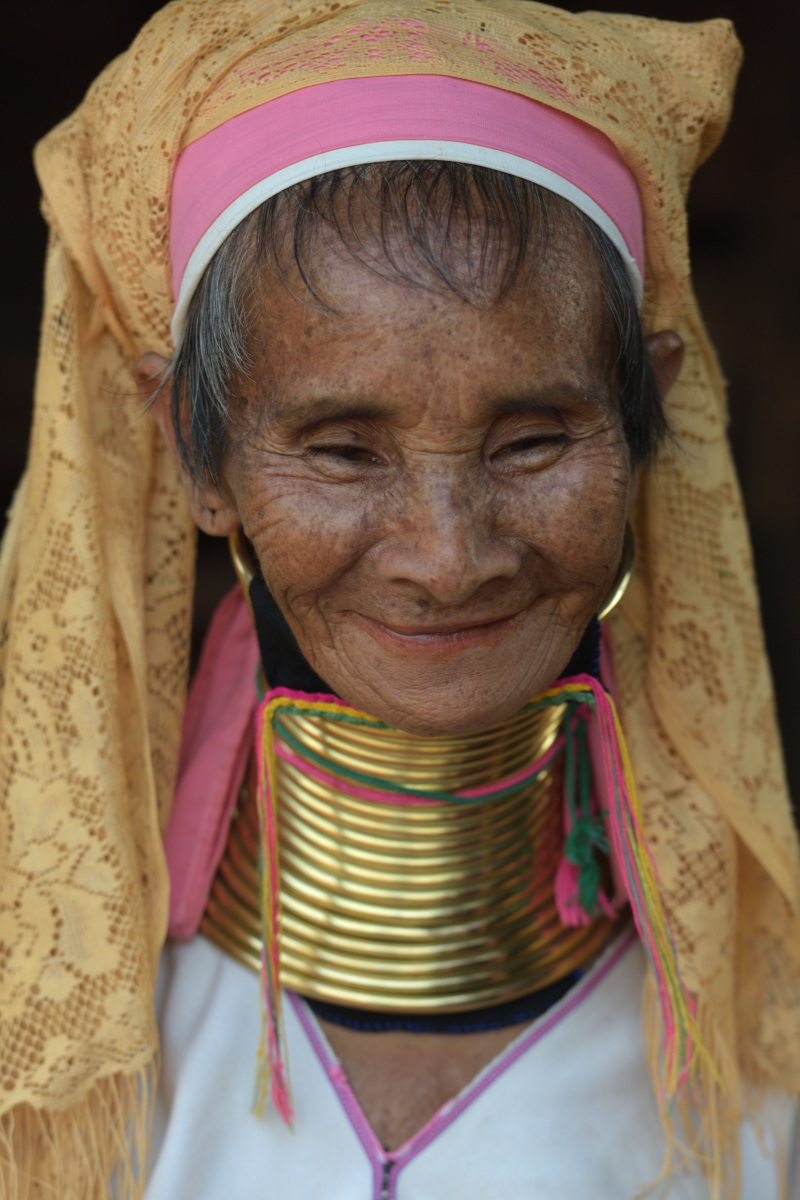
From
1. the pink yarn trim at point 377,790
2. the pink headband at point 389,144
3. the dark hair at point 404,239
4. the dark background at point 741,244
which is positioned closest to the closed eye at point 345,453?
the dark hair at point 404,239

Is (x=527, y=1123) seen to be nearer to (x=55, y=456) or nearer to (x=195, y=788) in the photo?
(x=195, y=788)

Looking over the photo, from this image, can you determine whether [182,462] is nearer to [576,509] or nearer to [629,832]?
[576,509]

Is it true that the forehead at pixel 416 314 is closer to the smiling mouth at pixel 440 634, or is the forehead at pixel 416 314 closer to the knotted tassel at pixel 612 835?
the smiling mouth at pixel 440 634

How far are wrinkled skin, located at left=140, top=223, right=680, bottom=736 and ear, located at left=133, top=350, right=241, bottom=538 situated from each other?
0.04 m

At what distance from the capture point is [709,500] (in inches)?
68.9

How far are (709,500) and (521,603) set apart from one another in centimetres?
50

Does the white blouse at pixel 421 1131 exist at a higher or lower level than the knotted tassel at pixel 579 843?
lower

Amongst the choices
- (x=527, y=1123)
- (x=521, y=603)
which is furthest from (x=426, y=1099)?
(x=521, y=603)

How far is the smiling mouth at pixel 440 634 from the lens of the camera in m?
1.37

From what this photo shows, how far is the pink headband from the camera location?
1301 millimetres

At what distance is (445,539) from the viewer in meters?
1.27

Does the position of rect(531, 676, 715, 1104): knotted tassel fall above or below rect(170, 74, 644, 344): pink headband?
below

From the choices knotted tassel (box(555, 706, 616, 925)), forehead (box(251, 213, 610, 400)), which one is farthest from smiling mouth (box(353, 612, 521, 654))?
knotted tassel (box(555, 706, 616, 925))

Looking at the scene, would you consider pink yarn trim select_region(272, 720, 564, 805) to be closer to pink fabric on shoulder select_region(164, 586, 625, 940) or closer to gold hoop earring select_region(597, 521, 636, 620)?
pink fabric on shoulder select_region(164, 586, 625, 940)
